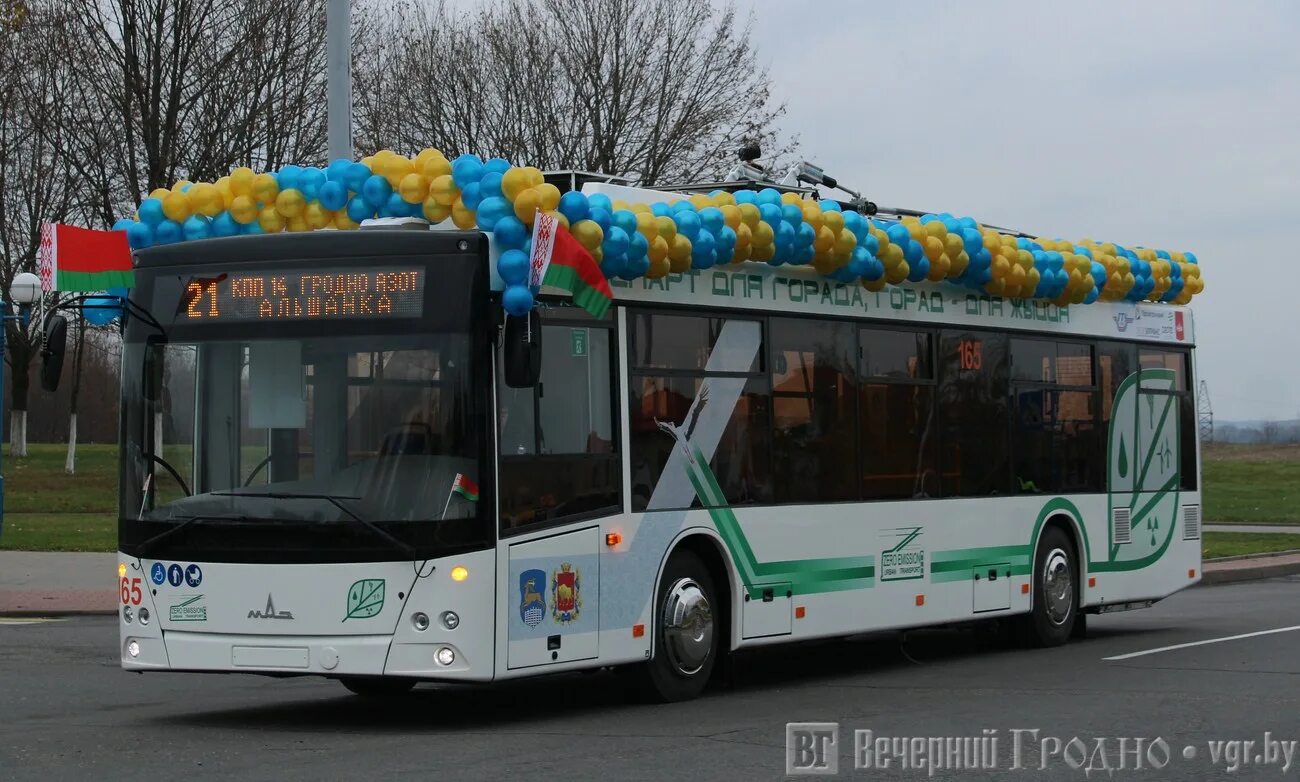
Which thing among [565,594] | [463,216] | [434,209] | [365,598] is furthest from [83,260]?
[565,594]

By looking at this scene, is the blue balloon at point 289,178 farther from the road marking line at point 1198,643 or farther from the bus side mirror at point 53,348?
the road marking line at point 1198,643

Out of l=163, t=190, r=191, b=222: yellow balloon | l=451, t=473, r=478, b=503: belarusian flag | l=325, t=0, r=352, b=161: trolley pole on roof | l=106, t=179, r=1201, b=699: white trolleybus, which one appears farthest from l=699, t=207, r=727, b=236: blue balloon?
l=325, t=0, r=352, b=161: trolley pole on roof

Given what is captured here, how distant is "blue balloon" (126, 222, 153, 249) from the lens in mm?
11758

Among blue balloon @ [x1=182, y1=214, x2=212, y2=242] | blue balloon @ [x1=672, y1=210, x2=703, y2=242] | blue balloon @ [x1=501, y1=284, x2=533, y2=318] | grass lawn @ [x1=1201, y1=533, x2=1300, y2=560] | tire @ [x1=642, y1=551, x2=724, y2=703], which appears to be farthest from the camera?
grass lawn @ [x1=1201, y1=533, x2=1300, y2=560]

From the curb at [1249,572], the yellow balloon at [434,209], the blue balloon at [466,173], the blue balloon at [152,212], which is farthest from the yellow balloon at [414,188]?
the curb at [1249,572]

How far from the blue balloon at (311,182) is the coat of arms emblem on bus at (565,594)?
2.63m

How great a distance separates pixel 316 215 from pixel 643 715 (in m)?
3.56

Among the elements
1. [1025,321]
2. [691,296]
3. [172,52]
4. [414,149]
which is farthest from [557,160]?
[691,296]

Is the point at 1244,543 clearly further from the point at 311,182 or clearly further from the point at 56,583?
the point at 311,182

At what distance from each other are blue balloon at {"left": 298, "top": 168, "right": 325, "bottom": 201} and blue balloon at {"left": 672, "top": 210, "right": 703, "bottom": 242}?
229 cm

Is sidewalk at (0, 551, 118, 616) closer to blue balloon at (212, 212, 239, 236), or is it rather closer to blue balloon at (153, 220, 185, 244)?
blue balloon at (153, 220, 185, 244)

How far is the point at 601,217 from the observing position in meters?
11.5

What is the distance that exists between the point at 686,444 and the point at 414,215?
246 cm

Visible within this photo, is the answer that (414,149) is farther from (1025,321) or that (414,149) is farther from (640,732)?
(640,732)
